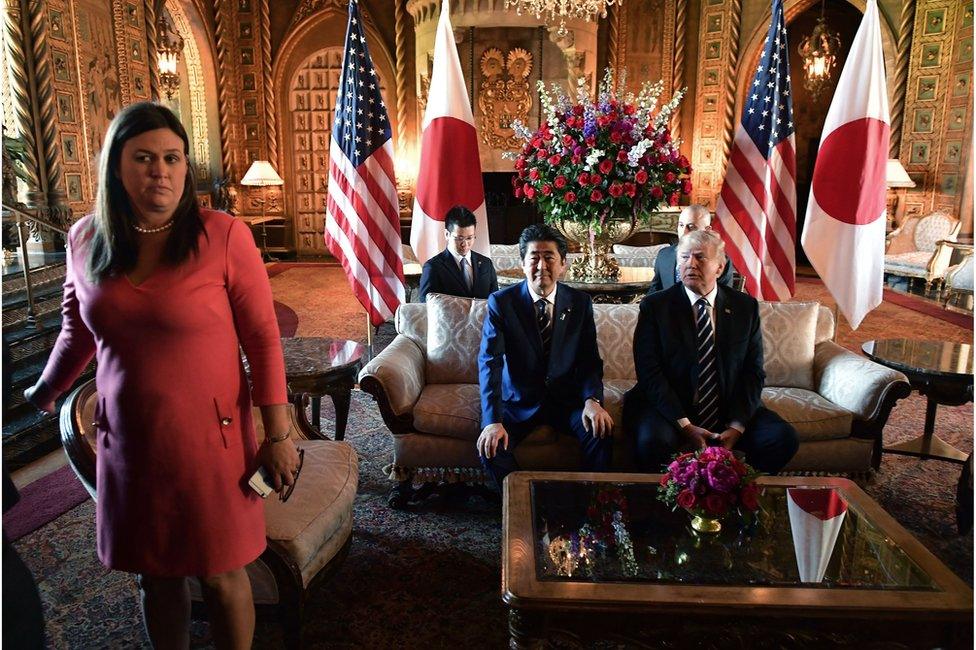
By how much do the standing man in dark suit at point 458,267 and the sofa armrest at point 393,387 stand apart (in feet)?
3.37

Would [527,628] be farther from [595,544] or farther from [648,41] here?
[648,41]

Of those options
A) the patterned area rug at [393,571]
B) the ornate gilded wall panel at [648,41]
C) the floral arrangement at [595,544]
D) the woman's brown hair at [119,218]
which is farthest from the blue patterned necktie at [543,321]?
the ornate gilded wall panel at [648,41]

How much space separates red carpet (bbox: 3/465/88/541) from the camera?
9.79 feet

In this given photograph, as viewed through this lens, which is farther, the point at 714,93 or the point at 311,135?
the point at 311,135

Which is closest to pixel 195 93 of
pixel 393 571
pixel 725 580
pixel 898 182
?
pixel 898 182

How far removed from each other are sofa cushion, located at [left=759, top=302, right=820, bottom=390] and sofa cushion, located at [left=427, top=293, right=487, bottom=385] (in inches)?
58.3

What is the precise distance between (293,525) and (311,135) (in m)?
10.0

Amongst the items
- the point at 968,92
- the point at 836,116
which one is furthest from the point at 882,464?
the point at 968,92

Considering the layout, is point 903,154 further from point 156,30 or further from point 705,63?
point 156,30

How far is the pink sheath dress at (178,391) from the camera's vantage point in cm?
154

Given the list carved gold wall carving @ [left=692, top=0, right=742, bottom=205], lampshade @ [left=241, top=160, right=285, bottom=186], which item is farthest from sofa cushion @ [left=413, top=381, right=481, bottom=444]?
lampshade @ [left=241, top=160, right=285, bottom=186]

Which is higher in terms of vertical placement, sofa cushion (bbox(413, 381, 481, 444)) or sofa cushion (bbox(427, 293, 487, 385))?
sofa cushion (bbox(427, 293, 487, 385))

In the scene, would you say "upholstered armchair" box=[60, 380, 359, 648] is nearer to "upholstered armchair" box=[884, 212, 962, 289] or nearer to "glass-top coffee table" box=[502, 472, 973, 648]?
"glass-top coffee table" box=[502, 472, 973, 648]

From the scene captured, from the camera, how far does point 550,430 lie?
120 inches
